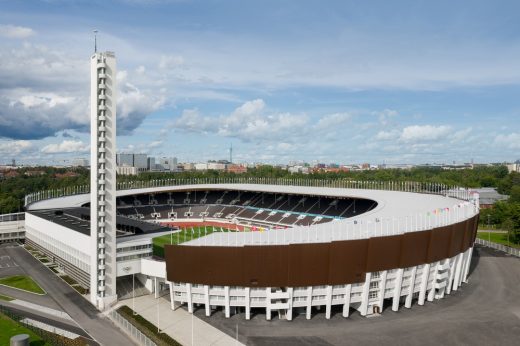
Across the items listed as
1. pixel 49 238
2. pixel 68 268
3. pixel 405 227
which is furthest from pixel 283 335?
pixel 49 238

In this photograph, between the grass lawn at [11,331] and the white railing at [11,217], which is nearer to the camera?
the grass lawn at [11,331]

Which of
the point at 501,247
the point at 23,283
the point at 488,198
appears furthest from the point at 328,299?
the point at 488,198

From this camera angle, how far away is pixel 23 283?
227ft

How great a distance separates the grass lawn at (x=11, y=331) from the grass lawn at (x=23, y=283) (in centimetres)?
1215

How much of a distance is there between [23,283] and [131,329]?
2972cm

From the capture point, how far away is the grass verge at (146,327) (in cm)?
4831

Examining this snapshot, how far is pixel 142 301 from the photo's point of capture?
61.1m

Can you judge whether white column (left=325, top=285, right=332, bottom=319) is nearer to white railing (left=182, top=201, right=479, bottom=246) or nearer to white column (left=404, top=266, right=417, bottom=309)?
white railing (left=182, top=201, right=479, bottom=246)

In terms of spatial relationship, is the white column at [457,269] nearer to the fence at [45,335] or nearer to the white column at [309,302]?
the white column at [309,302]

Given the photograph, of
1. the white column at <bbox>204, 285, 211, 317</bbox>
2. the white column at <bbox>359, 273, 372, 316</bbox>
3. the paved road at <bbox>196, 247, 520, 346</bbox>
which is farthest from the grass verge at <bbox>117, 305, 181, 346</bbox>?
the white column at <bbox>359, 273, 372, 316</bbox>

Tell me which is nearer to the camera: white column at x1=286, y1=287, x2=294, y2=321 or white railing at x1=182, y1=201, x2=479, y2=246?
white column at x1=286, y1=287, x2=294, y2=321

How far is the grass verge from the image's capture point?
48.3 metres

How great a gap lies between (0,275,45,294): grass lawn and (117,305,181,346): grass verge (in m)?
18.0

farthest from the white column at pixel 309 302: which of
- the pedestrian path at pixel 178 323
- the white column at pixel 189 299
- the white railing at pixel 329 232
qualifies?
the white column at pixel 189 299
